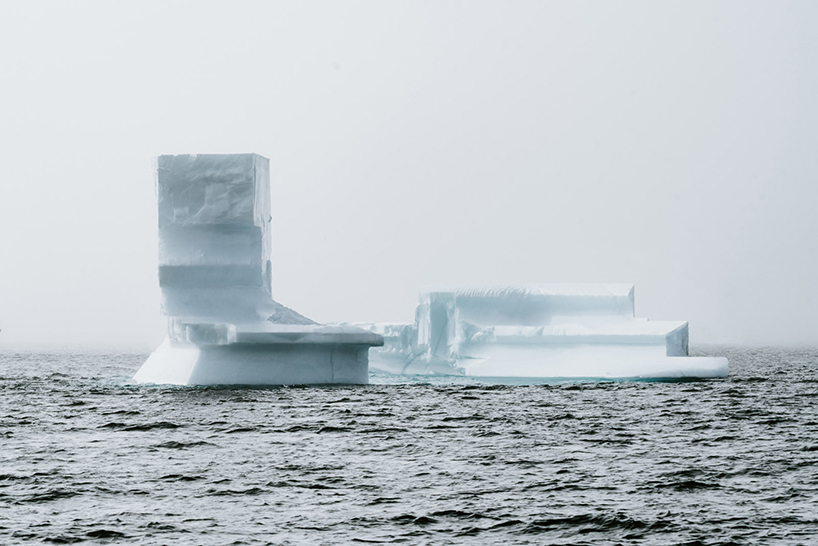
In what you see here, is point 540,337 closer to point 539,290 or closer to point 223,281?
point 539,290

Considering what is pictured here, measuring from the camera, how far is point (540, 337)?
18.3 m

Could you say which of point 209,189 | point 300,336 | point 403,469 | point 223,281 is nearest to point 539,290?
point 300,336

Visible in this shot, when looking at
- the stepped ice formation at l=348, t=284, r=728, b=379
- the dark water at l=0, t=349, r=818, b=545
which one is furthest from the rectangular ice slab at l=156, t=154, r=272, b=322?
the stepped ice formation at l=348, t=284, r=728, b=379

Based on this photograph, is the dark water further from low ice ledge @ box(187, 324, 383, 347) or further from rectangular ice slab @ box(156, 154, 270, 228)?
rectangular ice slab @ box(156, 154, 270, 228)

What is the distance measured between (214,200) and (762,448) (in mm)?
8515

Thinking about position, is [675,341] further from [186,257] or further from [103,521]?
[103,521]

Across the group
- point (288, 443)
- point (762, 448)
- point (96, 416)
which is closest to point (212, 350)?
point (96, 416)

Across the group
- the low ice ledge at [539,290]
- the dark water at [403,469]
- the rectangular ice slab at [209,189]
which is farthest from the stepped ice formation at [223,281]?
the low ice ledge at [539,290]

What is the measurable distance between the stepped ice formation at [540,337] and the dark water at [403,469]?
193cm

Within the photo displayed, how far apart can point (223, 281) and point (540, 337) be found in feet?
18.7

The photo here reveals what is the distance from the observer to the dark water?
697 centimetres

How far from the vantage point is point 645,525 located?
23.3 feet

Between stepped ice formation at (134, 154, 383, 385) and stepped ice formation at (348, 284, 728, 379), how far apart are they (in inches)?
146

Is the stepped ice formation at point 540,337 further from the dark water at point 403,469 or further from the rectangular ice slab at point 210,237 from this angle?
the rectangular ice slab at point 210,237
